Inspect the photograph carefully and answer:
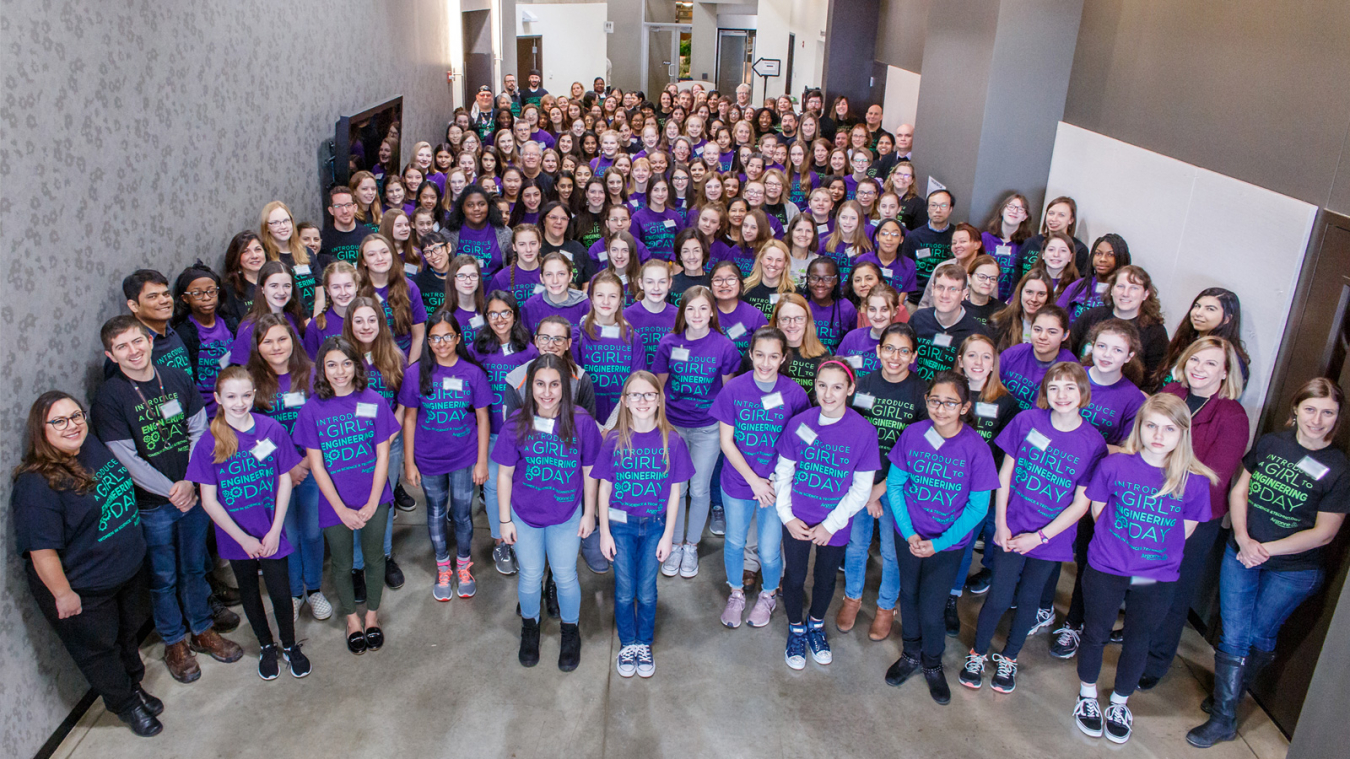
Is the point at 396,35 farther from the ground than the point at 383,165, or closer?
farther from the ground

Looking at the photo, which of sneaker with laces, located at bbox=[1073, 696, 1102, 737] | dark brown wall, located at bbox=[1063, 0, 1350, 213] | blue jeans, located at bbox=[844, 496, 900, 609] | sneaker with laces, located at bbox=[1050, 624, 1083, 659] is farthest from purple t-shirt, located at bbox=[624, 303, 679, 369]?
dark brown wall, located at bbox=[1063, 0, 1350, 213]

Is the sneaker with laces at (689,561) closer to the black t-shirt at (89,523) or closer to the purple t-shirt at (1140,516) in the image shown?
the purple t-shirt at (1140,516)

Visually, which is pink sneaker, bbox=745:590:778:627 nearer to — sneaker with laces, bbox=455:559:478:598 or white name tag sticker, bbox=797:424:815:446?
white name tag sticker, bbox=797:424:815:446

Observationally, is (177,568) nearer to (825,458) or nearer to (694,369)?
(694,369)

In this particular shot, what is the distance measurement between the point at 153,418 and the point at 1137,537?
3899mm

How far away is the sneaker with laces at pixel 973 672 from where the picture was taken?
3660 millimetres

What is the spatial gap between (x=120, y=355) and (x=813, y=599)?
9.92ft

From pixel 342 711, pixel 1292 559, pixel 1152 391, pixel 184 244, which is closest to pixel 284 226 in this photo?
pixel 184 244

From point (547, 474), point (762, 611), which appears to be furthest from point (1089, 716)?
point (547, 474)

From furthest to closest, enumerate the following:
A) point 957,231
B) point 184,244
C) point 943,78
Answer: point 943,78
point 957,231
point 184,244

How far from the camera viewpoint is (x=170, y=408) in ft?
11.2

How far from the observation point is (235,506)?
3344mm

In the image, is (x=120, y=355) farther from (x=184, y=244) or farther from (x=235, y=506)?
(x=184, y=244)

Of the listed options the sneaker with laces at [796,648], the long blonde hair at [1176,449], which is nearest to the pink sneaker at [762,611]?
the sneaker with laces at [796,648]
